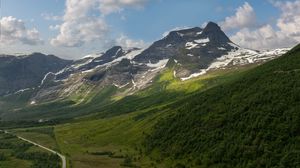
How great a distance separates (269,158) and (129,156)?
260ft

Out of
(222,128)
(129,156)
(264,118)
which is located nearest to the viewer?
(264,118)

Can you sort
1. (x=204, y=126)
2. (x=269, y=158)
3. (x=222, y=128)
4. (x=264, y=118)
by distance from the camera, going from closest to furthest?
(x=269, y=158), (x=264, y=118), (x=222, y=128), (x=204, y=126)

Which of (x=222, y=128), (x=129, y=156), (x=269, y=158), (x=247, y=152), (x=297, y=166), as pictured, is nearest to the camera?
(x=297, y=166)

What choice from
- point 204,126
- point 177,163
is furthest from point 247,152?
point 204,126

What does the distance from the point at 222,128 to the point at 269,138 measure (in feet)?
94.4

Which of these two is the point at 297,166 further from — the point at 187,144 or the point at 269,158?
the point at 187,144

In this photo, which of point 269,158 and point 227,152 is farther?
point 227,152

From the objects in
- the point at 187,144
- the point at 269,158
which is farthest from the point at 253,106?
the point at 269,158

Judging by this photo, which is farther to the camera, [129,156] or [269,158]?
[129,156]

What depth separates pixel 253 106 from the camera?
589 ft

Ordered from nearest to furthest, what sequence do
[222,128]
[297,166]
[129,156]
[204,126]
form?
1. [297,166]
2. [222,128]
3. [204,126]
4. [129,156]

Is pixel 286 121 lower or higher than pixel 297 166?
higher

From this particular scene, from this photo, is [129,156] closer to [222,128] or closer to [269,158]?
[222,128]

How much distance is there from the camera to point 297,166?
125 m
